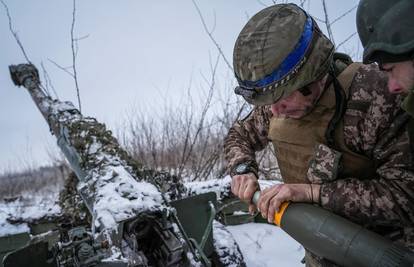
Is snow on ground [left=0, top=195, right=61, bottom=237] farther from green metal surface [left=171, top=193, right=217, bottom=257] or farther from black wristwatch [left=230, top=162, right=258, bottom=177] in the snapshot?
black wristwatch [left=230, top=162, right=258, bottom=177]

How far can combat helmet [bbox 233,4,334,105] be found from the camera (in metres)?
1.49

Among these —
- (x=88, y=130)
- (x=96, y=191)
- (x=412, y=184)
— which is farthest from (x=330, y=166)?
(x=88, y=130)

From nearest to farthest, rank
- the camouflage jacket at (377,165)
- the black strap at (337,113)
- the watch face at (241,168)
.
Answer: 1. the camouflage jacket at (377,165)
2. the black strap at (337,113)
3. the watch face at (241,168)

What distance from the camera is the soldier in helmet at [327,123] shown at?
135cm

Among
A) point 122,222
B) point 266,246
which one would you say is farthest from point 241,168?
point 266,246

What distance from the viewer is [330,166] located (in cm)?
151

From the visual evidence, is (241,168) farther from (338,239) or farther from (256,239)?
(256,239)

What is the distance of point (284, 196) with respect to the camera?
1413 millimetres

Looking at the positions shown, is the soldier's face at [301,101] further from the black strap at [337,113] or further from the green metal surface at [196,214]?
the green metal surface at [196,214]

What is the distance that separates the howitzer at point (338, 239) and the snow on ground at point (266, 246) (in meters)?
2.20

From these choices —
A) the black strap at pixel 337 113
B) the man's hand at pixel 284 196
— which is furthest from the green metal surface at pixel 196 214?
the black strap at pixel 337 113

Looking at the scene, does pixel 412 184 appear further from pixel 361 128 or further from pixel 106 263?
pixel 106 263

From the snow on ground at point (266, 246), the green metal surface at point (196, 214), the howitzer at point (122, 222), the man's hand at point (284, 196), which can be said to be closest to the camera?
the man's hand at point (284, 196)

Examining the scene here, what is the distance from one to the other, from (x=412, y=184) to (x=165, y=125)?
664cm
